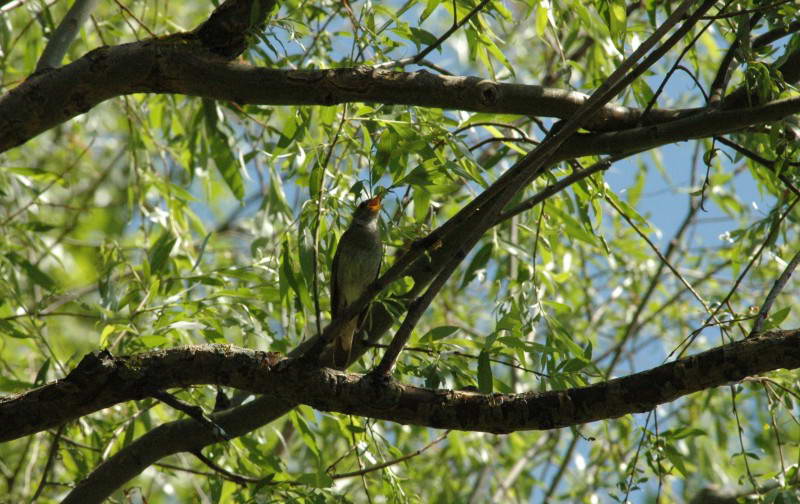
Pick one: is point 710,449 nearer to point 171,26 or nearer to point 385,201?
point 385,201

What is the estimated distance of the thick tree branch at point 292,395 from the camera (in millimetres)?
1992

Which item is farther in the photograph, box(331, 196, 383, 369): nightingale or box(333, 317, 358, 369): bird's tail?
box(331, 196, 383, 369): nightingale

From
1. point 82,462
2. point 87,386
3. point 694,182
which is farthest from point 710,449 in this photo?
point 87,386

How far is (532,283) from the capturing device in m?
2.88

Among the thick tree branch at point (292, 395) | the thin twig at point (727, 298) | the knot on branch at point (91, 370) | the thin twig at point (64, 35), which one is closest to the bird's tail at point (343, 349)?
the thick tree branch at point (292, 395)

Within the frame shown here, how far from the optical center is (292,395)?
6.97 ft

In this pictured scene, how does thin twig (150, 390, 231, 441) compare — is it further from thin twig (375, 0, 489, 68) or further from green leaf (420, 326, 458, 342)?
thin twig (375, 0, 489, 68)

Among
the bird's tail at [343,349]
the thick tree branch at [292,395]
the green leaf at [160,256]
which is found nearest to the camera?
the thick tree branch at [292,395]

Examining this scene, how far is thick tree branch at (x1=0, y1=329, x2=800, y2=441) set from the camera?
1.99 meters

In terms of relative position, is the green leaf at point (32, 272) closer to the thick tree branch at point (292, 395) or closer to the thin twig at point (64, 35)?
the thin twig at point (64, 35)

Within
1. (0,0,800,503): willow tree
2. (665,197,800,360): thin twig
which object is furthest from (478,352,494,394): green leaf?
(665,197,800,360): thin twig

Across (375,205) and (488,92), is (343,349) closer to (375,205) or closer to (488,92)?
(375,205)

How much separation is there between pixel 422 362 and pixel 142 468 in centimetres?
84

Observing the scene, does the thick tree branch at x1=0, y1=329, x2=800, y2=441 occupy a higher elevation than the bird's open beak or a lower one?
lower
